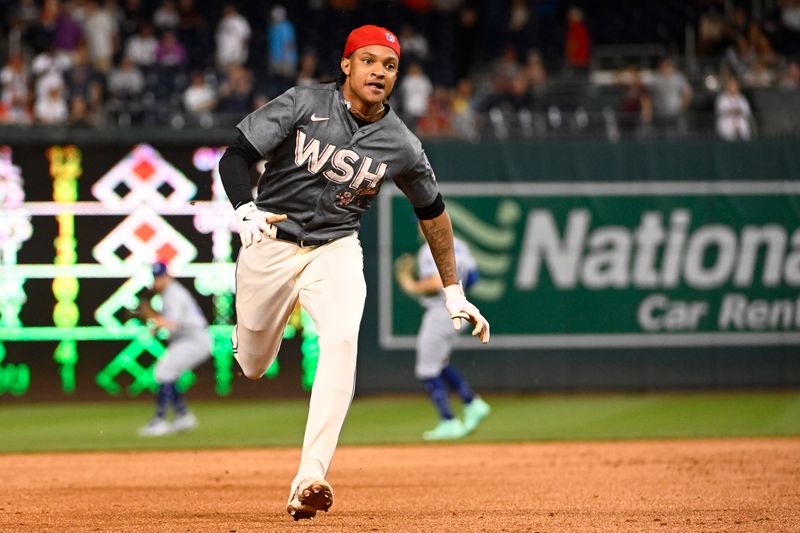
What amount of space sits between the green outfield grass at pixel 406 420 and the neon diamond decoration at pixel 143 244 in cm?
163

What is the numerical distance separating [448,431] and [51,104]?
713 centimetres

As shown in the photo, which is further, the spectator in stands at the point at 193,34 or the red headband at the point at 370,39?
the spectator in stands at the point at 193,34

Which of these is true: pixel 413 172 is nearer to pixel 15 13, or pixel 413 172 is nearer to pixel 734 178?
pixel 734 178

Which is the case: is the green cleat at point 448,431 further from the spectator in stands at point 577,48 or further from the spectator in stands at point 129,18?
the spectator in stands at point 129,18

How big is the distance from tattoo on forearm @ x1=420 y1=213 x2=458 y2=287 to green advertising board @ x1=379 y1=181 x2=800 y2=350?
7648 mm

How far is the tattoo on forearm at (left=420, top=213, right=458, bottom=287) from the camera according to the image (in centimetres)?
630

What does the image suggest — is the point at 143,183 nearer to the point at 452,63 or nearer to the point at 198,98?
the point at 198,98

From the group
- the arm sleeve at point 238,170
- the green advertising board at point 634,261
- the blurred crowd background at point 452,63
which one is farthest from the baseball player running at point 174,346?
the arm sleeve at point 238,170

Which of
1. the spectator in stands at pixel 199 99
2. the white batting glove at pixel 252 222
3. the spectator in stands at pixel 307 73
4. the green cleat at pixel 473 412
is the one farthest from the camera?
the spectator in stands at pixel 307 73

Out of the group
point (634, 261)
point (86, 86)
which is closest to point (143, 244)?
point (86, 86)

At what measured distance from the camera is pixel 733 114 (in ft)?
50.9

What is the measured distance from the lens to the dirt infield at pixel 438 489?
629 cm

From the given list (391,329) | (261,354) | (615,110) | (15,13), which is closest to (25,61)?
(15,13)

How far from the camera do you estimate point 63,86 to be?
15625 millimetres
